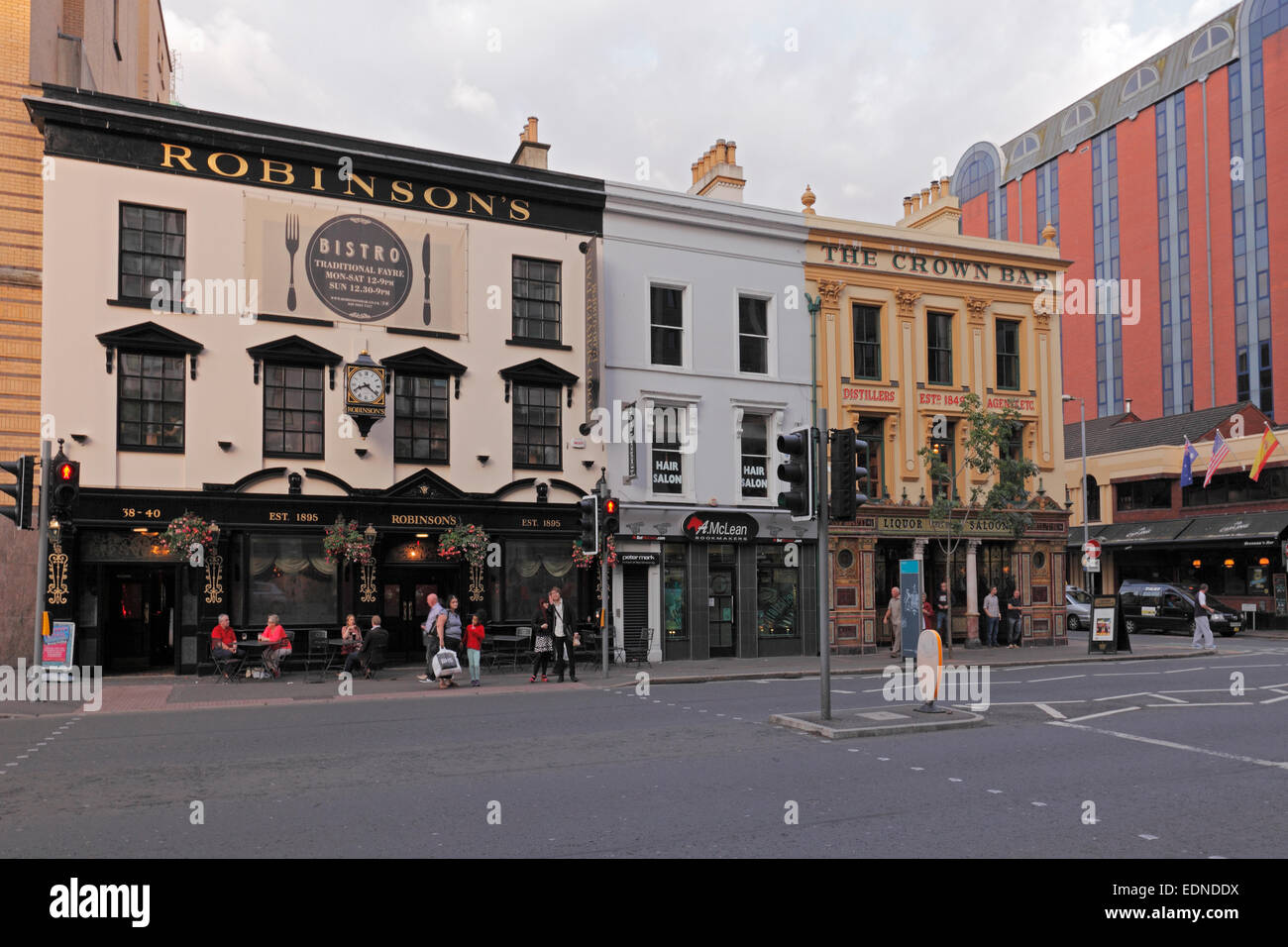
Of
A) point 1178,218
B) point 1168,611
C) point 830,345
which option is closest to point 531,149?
point 830,345

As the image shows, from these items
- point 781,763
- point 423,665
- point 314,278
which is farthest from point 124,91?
point 781,763

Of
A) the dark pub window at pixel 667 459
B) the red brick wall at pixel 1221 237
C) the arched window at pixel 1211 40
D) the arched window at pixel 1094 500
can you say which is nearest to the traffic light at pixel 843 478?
the dark pub window at pixel 667 459

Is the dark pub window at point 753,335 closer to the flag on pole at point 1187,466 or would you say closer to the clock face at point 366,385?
the clock face at point 366,385

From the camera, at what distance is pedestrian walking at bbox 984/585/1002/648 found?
92.8 feet

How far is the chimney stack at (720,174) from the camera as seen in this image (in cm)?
2898

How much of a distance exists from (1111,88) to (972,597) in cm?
5821

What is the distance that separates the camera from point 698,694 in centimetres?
1761

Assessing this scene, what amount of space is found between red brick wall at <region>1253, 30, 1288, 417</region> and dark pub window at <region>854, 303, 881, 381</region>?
1620 inches

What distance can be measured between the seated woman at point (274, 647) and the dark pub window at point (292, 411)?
384 cm

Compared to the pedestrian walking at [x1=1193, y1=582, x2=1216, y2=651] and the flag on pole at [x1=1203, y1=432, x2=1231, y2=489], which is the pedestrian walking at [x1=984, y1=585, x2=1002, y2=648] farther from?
the flag on pole at [x1=1203, y1=432, x2=1231, y2=489]

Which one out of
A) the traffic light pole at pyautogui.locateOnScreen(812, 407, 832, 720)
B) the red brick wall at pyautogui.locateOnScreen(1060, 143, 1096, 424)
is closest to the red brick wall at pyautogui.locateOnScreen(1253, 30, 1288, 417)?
the red brick wall at pyautogui.locateOnScreen(1060, 143, 1096, 424)

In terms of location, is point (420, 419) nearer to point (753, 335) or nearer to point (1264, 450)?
point (753, 335)

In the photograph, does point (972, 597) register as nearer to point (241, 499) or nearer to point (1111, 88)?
point (241, 499)
